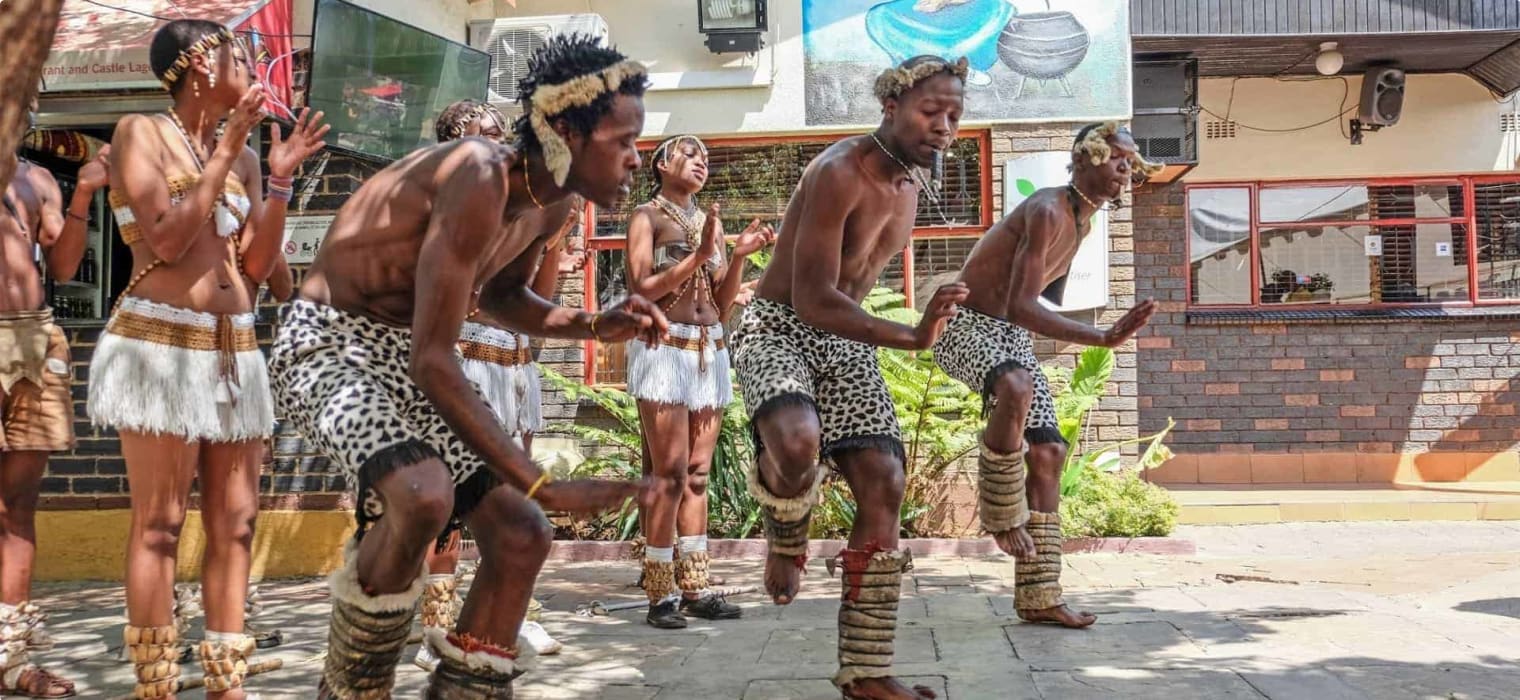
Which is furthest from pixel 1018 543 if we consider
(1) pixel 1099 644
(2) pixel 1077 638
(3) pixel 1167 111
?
(3) pixel 1167 111

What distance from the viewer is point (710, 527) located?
8391mm

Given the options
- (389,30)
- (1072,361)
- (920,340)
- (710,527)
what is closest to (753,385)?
(920,340)

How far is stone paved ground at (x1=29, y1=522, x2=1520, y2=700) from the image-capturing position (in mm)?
3951

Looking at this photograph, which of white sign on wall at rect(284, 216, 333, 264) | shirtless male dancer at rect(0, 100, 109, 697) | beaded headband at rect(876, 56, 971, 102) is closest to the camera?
beaded headband at rect(876, 56, 971, 102)

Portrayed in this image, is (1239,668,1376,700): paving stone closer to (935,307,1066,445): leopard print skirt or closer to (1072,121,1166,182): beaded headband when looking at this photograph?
(935,307,1066,445): leopard print skirt

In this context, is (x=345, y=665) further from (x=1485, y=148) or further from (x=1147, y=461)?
(x=1485, y=148)

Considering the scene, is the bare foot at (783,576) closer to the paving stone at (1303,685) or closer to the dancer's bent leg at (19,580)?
the paving stone at (1303,685)

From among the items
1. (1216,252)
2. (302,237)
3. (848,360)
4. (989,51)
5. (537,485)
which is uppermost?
(989,51)

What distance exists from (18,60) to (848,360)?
8.53 feet

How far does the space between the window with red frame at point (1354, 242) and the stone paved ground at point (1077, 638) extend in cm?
552

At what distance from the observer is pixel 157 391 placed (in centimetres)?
367

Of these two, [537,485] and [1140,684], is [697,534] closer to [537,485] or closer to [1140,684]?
[1140,684]

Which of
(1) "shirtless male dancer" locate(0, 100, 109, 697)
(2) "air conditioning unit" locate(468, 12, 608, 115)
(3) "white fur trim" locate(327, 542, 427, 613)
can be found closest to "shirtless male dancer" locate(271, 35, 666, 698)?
(3) "white fur trim" locate(327, 542, 427, 613)

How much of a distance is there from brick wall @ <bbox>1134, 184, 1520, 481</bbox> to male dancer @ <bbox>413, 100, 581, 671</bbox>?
820 cm
